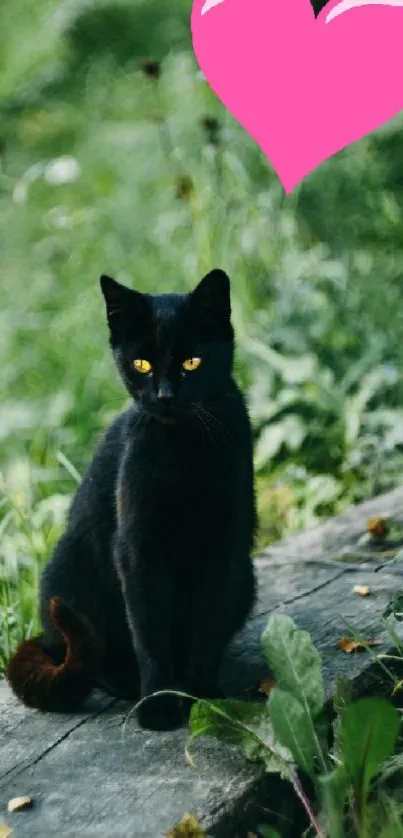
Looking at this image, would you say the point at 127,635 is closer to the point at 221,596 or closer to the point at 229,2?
the point at 221,596

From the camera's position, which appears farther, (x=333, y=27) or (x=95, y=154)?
(x=95, y=154)

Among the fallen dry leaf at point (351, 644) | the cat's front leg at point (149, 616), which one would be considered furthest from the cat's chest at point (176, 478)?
the fallen dry leaf at point (351, 644)

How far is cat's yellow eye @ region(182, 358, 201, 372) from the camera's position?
204 centimetres

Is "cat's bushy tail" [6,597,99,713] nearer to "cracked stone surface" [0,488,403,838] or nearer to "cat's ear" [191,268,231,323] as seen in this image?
"cracked stone surface" [0,488,403,838]

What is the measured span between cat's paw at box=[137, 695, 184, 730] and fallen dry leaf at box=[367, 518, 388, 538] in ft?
3.69

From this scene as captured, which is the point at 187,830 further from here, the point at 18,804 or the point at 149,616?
the point at 149,616

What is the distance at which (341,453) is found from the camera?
3.80 m

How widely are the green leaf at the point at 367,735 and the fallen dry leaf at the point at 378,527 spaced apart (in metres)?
1.38

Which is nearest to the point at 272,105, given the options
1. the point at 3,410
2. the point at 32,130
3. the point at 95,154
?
the point at 3,410

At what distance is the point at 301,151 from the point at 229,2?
0.33 m

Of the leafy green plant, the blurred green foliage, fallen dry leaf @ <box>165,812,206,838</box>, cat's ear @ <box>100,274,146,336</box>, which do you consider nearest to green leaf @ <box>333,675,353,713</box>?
the leafy green plant

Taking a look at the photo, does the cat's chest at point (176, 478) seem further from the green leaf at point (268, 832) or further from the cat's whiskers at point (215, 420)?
the green leaf at point (268, 832)

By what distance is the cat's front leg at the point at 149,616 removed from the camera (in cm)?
209

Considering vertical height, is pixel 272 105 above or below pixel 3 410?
above
